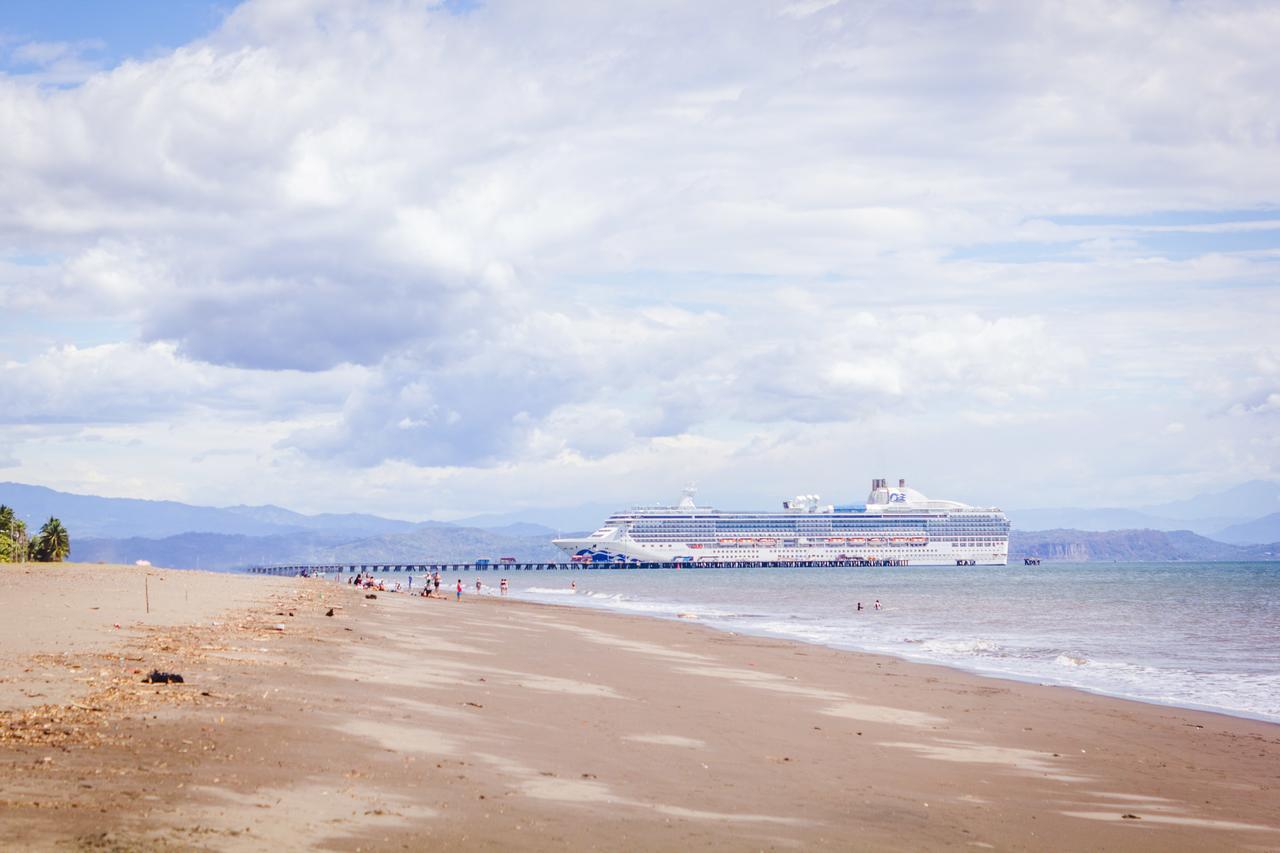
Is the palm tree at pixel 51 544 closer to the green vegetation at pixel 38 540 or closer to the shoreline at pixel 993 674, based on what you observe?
the green vegetation at pixel 38 540

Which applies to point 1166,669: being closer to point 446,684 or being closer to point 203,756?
point 446,684

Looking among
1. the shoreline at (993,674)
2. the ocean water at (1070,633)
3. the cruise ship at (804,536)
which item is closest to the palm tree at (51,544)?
the ocean water at (1070,633)

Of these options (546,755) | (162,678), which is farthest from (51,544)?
(546,755)

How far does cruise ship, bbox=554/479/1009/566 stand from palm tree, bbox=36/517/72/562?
110381 mm

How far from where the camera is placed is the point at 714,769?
11.4 meters

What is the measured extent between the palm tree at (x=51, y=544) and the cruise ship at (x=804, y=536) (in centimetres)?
11038

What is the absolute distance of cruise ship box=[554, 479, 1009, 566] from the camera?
17350 centimetres

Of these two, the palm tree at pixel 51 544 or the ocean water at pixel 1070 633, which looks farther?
the palm tree at pixel 51 544

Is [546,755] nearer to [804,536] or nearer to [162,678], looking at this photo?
[162,678]

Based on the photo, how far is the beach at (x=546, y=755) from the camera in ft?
25.6

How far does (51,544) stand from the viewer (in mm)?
66750

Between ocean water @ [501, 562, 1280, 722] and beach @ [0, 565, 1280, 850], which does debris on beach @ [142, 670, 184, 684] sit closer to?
beach @ [0, 565, 1280, 850]

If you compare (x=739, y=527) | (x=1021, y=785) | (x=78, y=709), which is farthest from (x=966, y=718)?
(x=739, y=527)

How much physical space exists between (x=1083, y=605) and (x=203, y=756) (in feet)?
201
